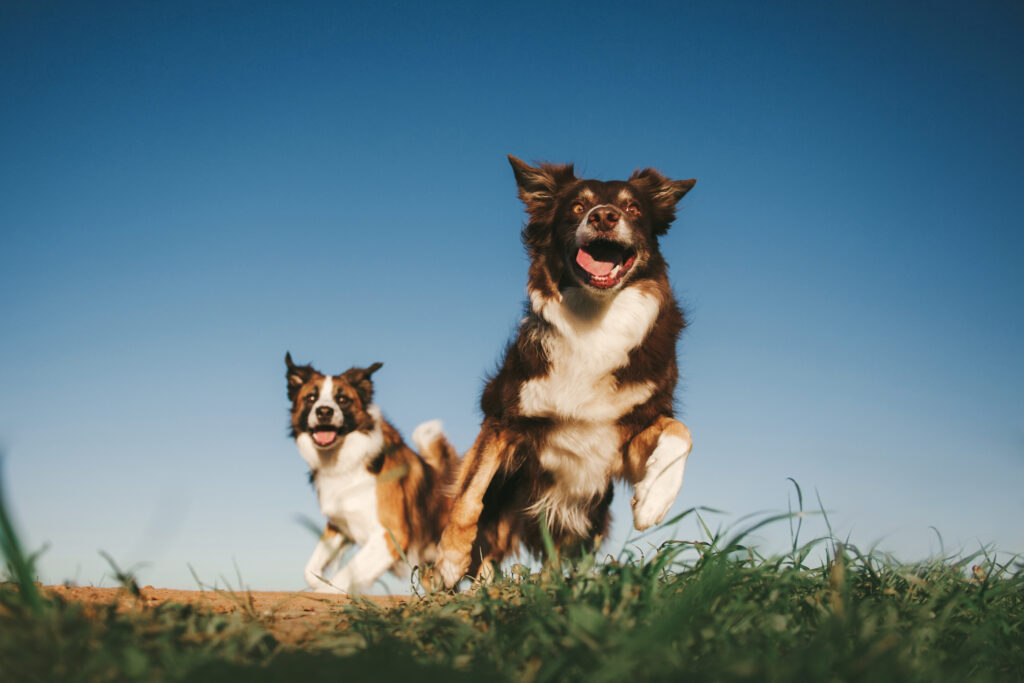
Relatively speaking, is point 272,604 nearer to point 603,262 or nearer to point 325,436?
point 603,262

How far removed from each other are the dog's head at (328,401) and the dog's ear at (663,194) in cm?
440

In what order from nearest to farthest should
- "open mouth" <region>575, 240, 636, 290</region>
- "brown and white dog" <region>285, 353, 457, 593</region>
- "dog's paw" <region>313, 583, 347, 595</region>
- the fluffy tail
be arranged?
"dog's paw" <region>313, 583, 347, 595</region> → "open mouth" <region>575, 240, 636, 290</region> → "brown and white dog" <region>285, 353, 457, 593</region> → the fluffy tail

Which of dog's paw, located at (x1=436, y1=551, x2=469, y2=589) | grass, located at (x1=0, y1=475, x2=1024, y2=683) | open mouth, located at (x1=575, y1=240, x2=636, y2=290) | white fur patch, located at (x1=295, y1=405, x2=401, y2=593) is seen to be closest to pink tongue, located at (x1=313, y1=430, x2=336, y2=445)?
white fur patch, located at (x1=295, y1=405, x2=401, y2=593)

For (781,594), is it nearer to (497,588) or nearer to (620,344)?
(497,588)

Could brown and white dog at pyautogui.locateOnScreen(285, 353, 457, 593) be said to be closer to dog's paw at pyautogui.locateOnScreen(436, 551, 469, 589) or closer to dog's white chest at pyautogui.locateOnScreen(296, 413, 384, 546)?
Answer: dog's white chest at pyautogui.locateOnScreen(296, 413, 384, 546)

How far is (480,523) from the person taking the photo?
5.36 metres

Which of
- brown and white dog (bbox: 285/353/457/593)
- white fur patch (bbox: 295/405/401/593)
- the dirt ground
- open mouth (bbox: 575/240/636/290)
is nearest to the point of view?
the dirt ground

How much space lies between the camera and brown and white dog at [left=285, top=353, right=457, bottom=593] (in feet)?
25.7

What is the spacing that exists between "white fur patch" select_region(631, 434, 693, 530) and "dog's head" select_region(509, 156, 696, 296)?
1.23m

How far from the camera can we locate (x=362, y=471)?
819 cm

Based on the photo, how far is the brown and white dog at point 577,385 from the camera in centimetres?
479

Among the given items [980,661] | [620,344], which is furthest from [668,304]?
[980,661]

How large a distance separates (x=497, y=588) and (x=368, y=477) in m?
5.22

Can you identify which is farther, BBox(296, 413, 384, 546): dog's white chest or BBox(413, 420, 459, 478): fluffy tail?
BBox(413, 420, 459, 478): fluffy tail
